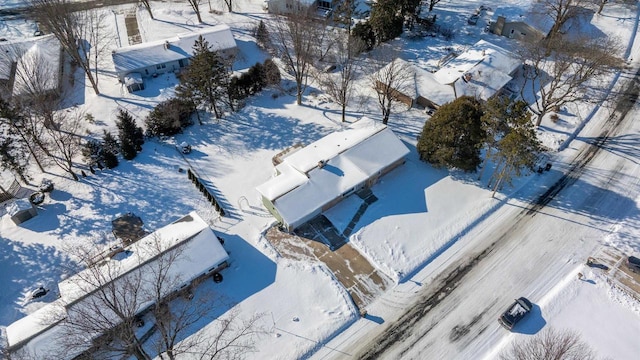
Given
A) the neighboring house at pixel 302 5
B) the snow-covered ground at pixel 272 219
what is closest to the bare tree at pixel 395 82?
the snow-covered ground at pixel 272 219

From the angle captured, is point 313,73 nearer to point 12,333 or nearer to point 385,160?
point 385,160

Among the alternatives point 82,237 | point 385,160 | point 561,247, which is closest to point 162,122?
point 82,237

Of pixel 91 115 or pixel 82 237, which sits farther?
pixel 91 115

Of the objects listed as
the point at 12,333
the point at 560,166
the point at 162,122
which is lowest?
the point at 12,333

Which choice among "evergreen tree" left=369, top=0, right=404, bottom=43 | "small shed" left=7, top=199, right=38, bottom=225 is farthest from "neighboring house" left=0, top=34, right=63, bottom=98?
"evergreen tree" left=369, top=0, right=404, bottom=43

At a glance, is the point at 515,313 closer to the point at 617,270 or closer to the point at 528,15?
the point at 617,270

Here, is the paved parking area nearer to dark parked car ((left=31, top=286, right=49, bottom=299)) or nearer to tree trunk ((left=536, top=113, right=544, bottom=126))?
tree trunk ((left=536, top=113, right=544, bottom=126))

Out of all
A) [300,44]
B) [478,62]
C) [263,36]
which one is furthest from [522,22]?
[263,36]
